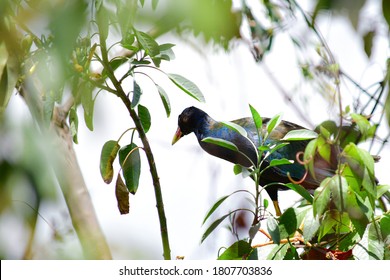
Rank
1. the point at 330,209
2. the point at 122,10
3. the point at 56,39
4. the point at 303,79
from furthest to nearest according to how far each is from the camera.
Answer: the point at 303,79
the point at 330,209
the point at 122,10
the point at 56,39

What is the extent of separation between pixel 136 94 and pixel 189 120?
116 cm

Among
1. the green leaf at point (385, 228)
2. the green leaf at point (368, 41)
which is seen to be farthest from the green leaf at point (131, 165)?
the green leaf at point (368, 41)

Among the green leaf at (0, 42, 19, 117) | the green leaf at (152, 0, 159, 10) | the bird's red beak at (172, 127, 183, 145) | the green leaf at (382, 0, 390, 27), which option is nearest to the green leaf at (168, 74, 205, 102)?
the green leaf at (0, 42, 19, 117)

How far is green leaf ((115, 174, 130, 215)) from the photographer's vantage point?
1.38m

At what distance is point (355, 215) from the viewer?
4.08 ft

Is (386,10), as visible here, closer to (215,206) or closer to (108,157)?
(215,206)

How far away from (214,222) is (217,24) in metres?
0.75

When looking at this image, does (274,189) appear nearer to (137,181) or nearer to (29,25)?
(137,181)

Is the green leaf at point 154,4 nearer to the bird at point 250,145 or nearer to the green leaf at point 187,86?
the green leaf at point 187,86

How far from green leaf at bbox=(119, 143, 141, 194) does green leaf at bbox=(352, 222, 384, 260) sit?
0.52 m

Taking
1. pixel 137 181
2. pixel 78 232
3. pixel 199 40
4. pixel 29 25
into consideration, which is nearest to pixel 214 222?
pixel 137 181

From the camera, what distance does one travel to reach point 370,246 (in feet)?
4.38

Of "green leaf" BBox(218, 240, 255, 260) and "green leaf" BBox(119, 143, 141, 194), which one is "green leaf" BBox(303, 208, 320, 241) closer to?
"green leaf" BBox(218, 240, 255, 260)

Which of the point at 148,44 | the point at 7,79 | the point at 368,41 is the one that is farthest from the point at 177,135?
the point at 368,41
